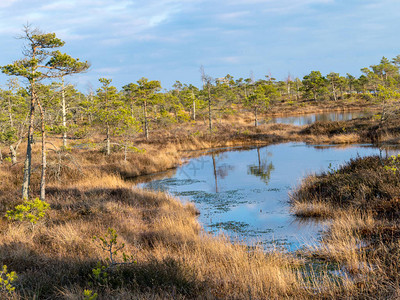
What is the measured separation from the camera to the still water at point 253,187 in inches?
381

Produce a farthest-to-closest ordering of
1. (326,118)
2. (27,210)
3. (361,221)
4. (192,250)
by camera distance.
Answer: (326,118)
(361,221)
(27,210)
(192,250)

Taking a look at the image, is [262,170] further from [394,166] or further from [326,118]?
[326,118]

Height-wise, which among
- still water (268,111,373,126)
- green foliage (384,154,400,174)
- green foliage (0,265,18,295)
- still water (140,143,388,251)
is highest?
still water (268,111,373,126)

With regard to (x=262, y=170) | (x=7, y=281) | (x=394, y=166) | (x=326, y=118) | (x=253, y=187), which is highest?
(x=326, y=118)

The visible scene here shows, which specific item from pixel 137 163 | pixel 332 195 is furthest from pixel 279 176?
pixel 137 163

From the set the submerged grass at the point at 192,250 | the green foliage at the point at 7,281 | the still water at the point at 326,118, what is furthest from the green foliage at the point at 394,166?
the still water at the point at 326,118

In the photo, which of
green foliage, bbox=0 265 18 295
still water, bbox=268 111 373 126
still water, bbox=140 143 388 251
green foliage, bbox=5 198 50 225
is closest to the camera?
green foliage, bbox=0 265 18 295

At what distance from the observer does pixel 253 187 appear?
16.3 m

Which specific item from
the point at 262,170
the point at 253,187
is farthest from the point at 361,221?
the point at 262,170

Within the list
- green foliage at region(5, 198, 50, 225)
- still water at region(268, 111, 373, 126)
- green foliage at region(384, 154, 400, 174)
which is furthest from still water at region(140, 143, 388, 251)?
still water at region(268, 111, 373, 126)

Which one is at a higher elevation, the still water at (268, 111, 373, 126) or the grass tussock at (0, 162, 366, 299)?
the still water at (268, 111, 373, 126)

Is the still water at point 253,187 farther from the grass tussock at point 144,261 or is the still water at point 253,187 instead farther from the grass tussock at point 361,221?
the grass tussock at point 144,261

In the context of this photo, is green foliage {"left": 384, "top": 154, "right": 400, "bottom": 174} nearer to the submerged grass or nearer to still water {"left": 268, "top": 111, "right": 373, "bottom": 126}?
the submerged grass

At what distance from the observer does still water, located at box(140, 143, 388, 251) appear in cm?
967
